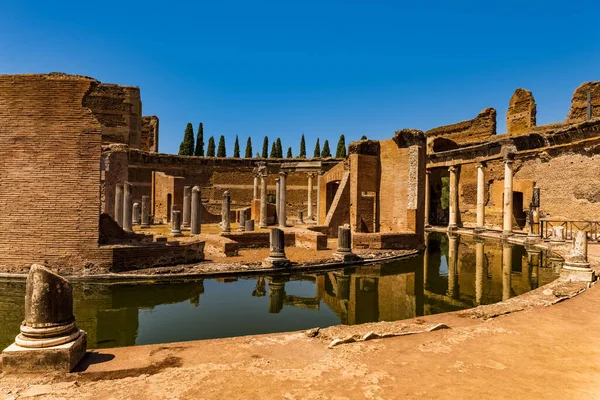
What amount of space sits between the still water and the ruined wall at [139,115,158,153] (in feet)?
101

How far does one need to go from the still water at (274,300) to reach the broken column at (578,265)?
74 centimetres

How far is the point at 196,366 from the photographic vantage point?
4.03 metres

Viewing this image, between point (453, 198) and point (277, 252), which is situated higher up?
point (453, 198)

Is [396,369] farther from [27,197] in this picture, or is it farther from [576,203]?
[576,203]

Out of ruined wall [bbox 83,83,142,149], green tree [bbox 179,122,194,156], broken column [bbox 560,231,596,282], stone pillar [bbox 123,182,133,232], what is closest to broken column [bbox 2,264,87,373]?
broken column [bbox 560,231,596,282]

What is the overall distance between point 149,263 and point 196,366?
7.58 m

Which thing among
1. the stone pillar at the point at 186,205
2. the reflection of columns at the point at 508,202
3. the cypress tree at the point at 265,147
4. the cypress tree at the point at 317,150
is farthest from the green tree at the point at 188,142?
the reflection of columns at the point at 508,202

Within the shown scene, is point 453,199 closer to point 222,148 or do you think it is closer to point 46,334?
point 46,334

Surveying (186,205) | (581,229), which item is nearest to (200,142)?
(186,205)

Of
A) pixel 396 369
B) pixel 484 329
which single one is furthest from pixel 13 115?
pixel 484 329

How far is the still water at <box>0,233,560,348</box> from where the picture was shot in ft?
21.6

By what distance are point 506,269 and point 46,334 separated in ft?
40.6

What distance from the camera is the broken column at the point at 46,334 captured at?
3.84 metres

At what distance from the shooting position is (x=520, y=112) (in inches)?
1328
